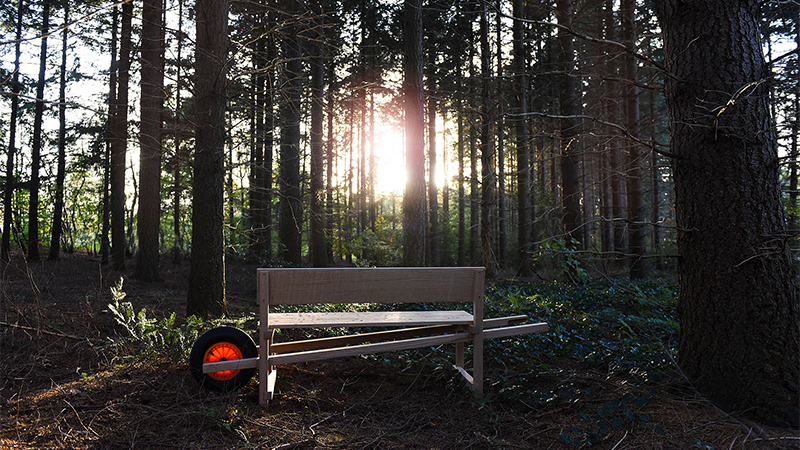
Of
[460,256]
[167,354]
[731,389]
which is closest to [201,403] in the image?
[167,354]

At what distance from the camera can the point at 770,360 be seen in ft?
9.25

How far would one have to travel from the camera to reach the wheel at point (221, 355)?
131 inches

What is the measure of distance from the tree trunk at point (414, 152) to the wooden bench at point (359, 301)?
18.8 feet

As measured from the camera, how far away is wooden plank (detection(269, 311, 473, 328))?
3340 millimetres

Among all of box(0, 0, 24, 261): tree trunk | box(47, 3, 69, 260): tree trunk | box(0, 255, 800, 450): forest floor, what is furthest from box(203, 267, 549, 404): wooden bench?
box(0, 0, 24, 261): tree trunk

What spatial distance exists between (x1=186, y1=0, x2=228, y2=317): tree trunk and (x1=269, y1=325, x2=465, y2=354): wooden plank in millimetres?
2731

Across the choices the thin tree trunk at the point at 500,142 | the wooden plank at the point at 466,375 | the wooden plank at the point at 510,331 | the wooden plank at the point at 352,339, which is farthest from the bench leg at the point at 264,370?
the thin tree trunk at the point at 500,142

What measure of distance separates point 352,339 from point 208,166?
360 cm

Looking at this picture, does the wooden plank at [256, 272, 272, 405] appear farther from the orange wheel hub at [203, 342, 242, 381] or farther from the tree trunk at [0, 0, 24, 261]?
the tree trunk at [0, 0, 24, 261]

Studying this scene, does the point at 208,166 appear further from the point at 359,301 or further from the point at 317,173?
the point at 317,173

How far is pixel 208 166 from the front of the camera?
19.7 feet

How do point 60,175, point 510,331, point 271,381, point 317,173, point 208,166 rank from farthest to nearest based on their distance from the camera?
point 60,175 → point 317,173 → point 208,166 → point 510,331 → point 271,381

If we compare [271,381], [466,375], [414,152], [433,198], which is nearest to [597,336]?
[466,375]

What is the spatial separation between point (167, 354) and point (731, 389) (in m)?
4.36
